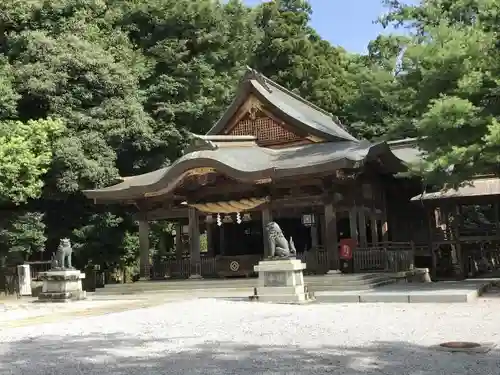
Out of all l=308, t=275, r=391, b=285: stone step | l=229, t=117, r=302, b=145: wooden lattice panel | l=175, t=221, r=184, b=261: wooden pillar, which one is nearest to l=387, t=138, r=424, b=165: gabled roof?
l=229, t=117, r=302, b=145: wooden lattice panel

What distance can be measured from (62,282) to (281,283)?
7410 mm

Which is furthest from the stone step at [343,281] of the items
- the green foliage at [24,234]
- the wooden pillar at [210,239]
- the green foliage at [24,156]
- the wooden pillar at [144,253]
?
the green foliage at [24,234]

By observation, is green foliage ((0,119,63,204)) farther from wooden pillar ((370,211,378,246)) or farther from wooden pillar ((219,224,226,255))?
wooden pillar ((370,211,378,246))

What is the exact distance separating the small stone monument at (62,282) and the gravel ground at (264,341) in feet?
19.5

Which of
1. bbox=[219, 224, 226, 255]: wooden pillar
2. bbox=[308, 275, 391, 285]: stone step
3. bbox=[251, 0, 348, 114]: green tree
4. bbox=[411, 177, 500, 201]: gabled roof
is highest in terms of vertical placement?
bbox=[251, 0, 348, 114]: green tree

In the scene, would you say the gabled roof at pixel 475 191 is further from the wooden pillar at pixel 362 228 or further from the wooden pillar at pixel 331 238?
the wooden pillar at pixel 331 238

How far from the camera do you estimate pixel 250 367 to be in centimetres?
596

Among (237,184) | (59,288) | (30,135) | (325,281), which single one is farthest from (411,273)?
(30,135)

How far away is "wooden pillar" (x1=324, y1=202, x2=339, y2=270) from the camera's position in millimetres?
17339

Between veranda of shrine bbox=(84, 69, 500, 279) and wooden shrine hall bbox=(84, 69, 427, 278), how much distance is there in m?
0.04

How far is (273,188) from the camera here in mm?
18703

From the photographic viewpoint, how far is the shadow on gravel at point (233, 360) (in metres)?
5.77

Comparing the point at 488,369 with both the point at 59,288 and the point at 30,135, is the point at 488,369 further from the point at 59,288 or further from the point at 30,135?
the point at 30,135

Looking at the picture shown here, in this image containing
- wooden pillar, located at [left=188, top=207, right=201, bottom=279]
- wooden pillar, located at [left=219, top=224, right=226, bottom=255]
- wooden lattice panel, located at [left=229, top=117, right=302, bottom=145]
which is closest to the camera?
wooden pillar, located at [left=188, top=207, right=201, bottom=279]
